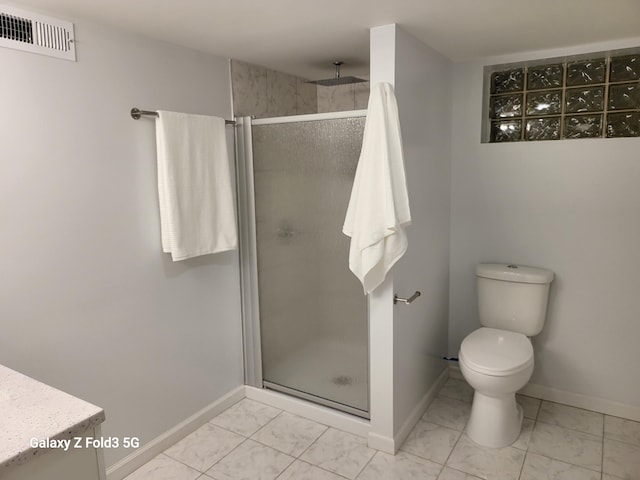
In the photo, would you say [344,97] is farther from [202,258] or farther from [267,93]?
[202,258]

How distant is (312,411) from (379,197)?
4.34 feet

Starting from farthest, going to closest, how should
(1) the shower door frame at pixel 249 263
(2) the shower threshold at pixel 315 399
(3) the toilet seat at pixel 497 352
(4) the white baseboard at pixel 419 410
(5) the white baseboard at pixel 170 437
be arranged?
(1) the shower door frame at pixel 249 263
(2) the shower threshold at pixel 315 399
(4) the white baseboard at pixel 419 410
(3) the toilet seat at pixel 497 352
(5) the white baseboard at pixel 170 437

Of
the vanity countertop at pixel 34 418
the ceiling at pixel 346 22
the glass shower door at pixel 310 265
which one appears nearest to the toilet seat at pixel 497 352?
the glass shower door at pixel 310 265

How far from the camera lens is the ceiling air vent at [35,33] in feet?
5.50

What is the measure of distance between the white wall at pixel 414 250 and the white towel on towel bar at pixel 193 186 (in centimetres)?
84

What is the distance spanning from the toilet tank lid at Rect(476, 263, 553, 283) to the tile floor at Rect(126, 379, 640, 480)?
78 centimetres

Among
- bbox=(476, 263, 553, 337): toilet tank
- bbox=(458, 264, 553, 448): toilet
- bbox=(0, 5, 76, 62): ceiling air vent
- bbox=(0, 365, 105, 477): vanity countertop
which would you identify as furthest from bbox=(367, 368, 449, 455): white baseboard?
bbox=(0, 5, 76, 62): ceiling air vent

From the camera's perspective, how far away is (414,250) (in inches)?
95.7

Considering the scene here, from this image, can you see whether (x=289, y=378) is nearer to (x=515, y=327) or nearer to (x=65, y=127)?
(x=515, y=327)

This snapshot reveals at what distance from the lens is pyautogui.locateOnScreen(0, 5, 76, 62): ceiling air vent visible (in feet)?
5.50

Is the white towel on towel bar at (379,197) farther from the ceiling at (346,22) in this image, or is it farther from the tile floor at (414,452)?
the tile floor at (414,452)

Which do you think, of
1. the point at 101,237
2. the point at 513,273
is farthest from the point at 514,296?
the point at 101,237

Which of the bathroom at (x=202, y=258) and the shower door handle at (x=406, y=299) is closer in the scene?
the bathroom at (x=202, y=258)

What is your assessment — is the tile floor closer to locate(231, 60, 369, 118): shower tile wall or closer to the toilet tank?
the toilet tank
